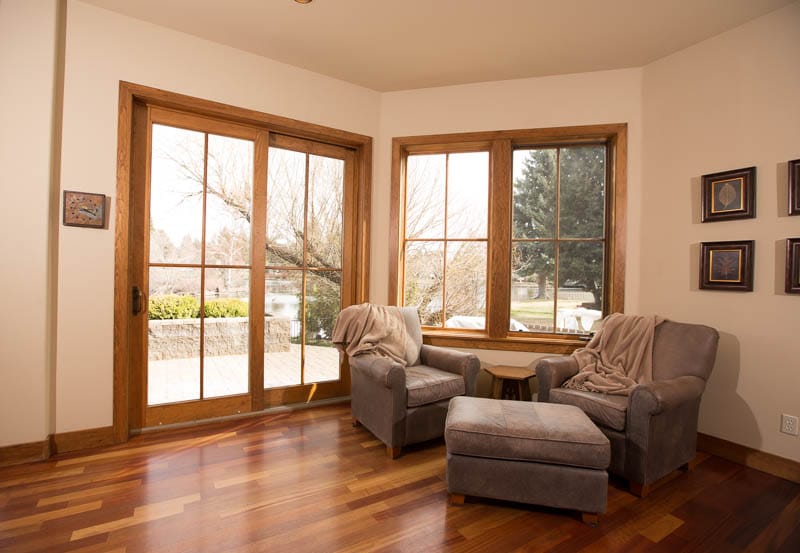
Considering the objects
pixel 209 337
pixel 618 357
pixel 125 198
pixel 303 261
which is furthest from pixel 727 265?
pixel 125 198

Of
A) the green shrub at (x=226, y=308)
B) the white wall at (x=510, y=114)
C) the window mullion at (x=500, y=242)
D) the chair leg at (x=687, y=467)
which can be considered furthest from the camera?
the window mullion at (x=500, y=242)

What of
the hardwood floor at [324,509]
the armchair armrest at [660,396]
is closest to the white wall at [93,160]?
the hardwood floor at [324,509]

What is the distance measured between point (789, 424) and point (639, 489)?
116 centimetres

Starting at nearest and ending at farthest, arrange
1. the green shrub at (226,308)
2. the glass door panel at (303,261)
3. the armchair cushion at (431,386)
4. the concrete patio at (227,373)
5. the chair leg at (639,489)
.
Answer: the chair leg at (639,489)
the armchair cushion at (431,386)
the concrete patio at (227,373)
the green shrub at (226,308)
the glass door panel at (303,261)

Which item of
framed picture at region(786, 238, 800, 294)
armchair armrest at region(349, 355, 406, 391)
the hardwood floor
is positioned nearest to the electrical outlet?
the hardwood floor

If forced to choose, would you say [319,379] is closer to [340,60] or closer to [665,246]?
[340,60]

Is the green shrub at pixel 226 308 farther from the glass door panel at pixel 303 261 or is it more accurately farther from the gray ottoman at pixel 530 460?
the gray ottoman at pixel 530 460

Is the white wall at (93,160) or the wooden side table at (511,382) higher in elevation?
the white wall at (93,160)

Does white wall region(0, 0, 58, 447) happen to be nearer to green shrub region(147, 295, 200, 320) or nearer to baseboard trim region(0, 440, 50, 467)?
baseboard trim region(0, 440, 50, 467)

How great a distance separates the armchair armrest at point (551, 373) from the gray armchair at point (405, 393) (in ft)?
1.50

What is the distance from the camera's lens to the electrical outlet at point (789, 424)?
245 centimetres

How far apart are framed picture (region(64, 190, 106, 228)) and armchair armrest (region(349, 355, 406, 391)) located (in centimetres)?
202

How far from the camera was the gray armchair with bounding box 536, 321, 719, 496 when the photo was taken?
7.14 feet

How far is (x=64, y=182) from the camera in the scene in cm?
258
